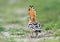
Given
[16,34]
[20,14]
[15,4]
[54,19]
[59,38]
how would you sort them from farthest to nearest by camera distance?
1. [15,4]
2. [20,14]
3. [54,19]
4. [16,34]
5. [59,38]

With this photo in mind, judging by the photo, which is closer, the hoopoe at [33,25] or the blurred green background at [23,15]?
the hoopoe at [33,25]

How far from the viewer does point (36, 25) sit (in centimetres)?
2428

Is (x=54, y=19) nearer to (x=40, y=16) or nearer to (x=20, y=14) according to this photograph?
(x=40, y=16)

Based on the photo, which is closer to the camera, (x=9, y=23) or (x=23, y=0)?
(x=9, y=23)

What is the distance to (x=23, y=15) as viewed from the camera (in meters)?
38.8

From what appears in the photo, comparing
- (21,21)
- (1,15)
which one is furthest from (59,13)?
(1,15)

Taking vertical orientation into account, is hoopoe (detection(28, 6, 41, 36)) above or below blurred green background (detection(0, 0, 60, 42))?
below

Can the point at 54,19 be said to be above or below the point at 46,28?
above

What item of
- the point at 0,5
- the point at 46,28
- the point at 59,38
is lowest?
the point at 59,38

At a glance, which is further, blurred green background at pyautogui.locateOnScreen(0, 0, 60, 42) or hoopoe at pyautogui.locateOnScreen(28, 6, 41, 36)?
blurred green background at pyautogui.locateOnScreen(0, 0, 60, 42)

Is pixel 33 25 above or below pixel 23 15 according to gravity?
below

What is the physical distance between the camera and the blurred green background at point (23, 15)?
29.8 meters

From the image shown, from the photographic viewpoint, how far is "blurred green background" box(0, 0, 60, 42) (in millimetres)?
29780

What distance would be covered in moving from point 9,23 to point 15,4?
896 centimetres
